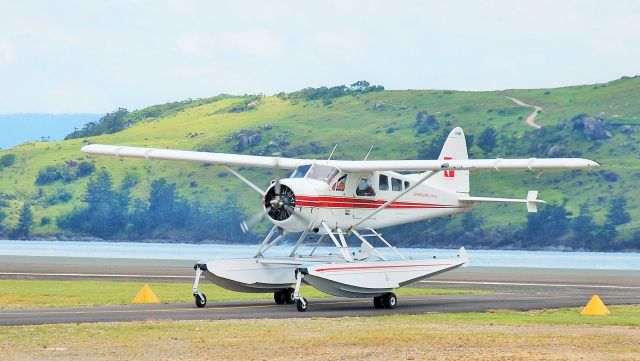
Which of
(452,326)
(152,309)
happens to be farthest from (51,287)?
(452,326)

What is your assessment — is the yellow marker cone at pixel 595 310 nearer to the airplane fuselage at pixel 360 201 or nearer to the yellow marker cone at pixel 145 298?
the airplane fuselage at pixel 360 201

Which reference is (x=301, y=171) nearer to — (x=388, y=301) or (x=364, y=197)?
(x=364, y=197)

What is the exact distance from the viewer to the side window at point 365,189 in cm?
3825

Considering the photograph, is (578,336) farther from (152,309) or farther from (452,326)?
(152,309)

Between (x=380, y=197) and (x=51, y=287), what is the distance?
15.4m

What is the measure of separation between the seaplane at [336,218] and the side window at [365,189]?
0.03 meters

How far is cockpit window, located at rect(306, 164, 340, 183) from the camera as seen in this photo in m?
36.9

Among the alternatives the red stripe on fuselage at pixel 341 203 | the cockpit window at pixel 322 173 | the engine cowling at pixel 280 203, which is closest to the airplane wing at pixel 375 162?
the cockpit window at pixel 322 173

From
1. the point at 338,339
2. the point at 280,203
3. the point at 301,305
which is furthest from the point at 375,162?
the point at 338,339

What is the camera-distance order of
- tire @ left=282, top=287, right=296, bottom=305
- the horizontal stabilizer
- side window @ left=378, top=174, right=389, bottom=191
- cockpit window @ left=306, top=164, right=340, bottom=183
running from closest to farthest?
1. cockpit window @ left=306, top=164, right=340, bottom=183
2. tire @ left=282, top=287, right=296, bottom=305
3. side window @ left=378, top=174, right=389, bottom=191
4. the horizontal stabilizer

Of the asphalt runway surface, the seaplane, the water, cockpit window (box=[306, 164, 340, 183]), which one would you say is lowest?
the water

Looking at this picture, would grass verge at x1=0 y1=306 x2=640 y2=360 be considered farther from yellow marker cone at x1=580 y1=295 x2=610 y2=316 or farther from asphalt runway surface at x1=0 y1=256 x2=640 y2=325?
asphalt runway surface at x1=0 y1=256 x2=640 y2=325

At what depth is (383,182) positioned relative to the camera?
1534 inches

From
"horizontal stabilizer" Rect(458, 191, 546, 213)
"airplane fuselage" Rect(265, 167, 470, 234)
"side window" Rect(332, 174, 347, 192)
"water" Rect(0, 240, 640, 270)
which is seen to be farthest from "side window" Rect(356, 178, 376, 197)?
"water" Rect(0, 240, 640, 270)
